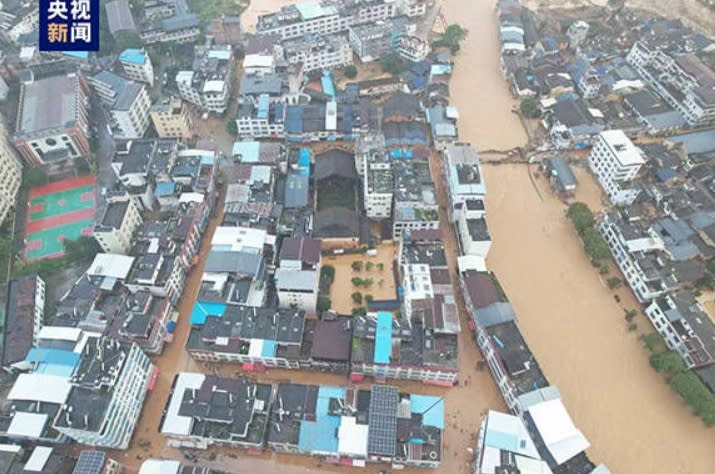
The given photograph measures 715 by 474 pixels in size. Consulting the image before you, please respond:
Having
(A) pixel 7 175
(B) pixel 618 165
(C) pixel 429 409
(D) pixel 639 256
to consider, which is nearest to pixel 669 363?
(D) pixel 639 256

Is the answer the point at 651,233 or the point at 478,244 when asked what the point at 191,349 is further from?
the point at 651,233

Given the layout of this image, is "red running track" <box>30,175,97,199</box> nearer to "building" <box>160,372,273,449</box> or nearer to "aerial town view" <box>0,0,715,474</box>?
"aerial town view" <box>0,0,715,474</box>

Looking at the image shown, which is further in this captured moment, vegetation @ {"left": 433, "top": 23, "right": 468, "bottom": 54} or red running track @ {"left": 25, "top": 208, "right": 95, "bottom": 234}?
vegetation @ {"left": 433, "top": 23, "right": 468, "bottom": 54}

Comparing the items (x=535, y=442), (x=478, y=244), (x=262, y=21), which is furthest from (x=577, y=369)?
(x=262, y=21)

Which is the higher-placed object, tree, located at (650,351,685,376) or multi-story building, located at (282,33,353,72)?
multi-story building, located at (282,33,353,72)

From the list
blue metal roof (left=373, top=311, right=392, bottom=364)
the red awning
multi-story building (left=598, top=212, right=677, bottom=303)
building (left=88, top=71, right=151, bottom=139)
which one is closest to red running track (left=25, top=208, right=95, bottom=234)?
building (left=88, top=71, right=151, bottom=139)

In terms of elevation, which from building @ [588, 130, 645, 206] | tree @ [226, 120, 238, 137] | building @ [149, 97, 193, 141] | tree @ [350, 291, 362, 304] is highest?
tree @ [226, 120, 238, 137]

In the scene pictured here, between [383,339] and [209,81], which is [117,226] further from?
[383,339]

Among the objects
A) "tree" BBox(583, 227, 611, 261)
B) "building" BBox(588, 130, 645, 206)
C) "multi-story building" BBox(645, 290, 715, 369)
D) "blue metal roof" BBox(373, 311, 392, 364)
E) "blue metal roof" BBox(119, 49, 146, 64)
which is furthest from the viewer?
"blue metal roof" BBox(119, 49, 146, 64)

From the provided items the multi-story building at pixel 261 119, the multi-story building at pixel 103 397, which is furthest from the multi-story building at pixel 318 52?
the multi-story building at pixel 103 397
